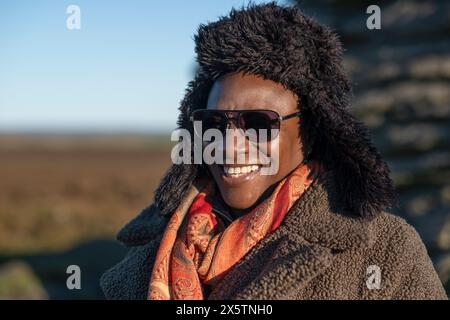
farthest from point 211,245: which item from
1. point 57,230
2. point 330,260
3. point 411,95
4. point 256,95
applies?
point 57,230

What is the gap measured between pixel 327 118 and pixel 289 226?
1.30ft

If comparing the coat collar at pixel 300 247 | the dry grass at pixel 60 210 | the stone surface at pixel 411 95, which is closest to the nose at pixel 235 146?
the coat collar at pixel 300 247

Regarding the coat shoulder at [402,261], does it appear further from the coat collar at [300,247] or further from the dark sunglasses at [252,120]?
the dark sunglasses at [252,120]

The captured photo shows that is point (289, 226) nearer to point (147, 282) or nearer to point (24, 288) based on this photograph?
point (147, 282)

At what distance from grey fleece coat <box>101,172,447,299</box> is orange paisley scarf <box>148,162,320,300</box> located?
0.03m

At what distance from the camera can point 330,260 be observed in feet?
7.22

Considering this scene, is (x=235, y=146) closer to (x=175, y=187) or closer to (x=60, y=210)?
(x=175, y=187)

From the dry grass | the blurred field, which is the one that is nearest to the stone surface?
the blurred field

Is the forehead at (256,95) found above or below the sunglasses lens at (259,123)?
above

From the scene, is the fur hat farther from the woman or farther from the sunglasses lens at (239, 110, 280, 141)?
the sunglasses lens at (239, 110, 280, 141)

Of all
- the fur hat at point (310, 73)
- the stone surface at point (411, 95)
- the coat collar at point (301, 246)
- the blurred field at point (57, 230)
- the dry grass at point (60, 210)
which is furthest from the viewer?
the dry grass at point (60, 210)

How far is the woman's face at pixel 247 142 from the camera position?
92.8 inches

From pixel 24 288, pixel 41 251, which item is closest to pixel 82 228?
pixel 41 251
